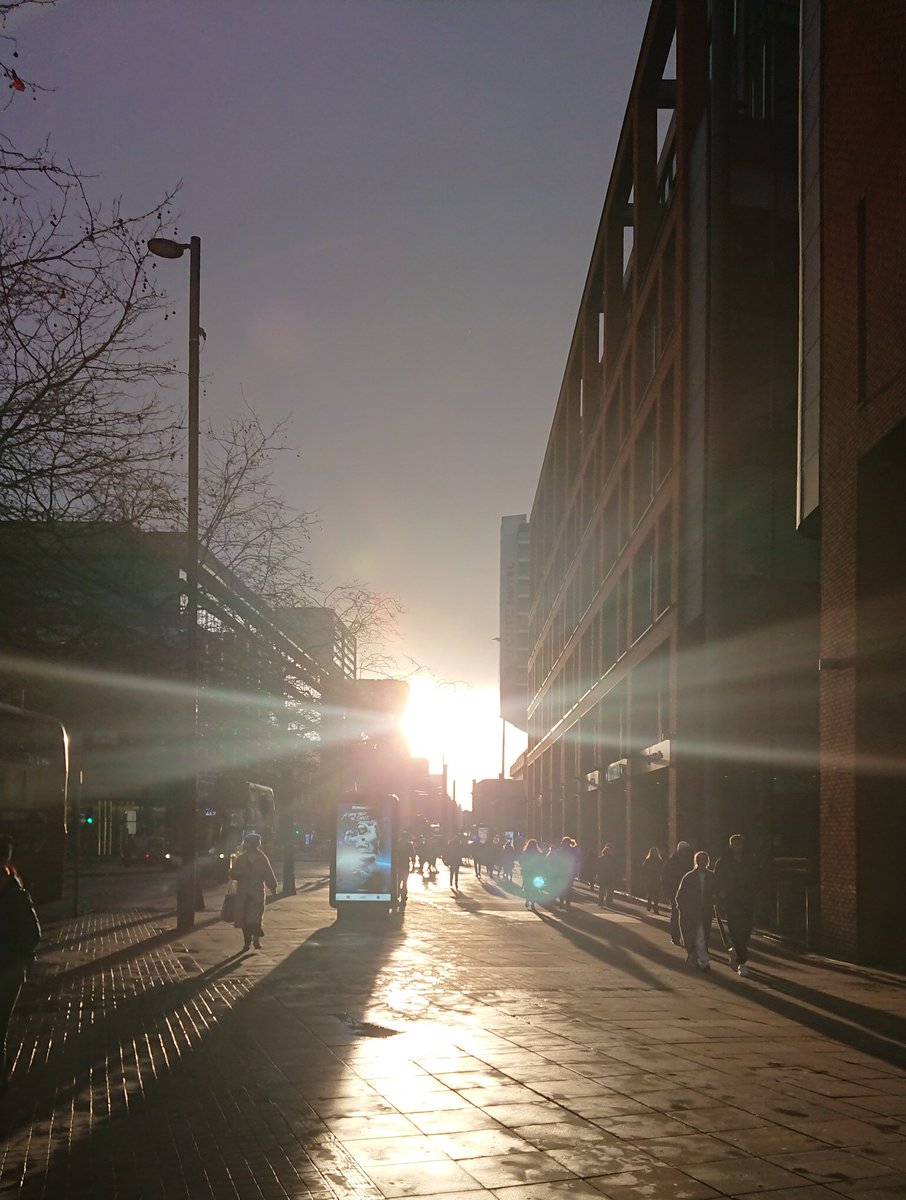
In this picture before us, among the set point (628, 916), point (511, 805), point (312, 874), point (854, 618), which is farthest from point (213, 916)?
point (511, 805)

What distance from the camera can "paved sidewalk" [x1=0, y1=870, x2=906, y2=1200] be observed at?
6672mm

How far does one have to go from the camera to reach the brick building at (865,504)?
711 inches

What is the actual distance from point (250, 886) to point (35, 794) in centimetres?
494

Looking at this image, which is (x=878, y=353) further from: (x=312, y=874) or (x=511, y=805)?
(x=511, y=805)

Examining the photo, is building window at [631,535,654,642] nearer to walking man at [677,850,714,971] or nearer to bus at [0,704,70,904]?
bus at [0,704,70,904]

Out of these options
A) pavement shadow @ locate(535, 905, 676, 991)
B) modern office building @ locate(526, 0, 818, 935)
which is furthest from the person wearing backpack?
modern office building @ locate(526, 0, 818, 935)

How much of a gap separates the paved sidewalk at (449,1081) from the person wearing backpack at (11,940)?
1.71ft

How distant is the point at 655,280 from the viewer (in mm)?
36625

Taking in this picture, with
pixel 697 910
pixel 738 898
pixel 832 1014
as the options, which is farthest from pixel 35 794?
pixel 832 1014

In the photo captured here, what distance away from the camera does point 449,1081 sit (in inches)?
359

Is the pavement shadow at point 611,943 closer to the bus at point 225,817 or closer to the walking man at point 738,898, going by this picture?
the walking man at point 738,898

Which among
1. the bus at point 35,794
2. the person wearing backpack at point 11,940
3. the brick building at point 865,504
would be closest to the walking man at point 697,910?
the brick building at point 865,504

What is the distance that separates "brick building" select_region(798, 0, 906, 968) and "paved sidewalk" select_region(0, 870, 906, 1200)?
6.49 ft

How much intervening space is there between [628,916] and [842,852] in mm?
12535
